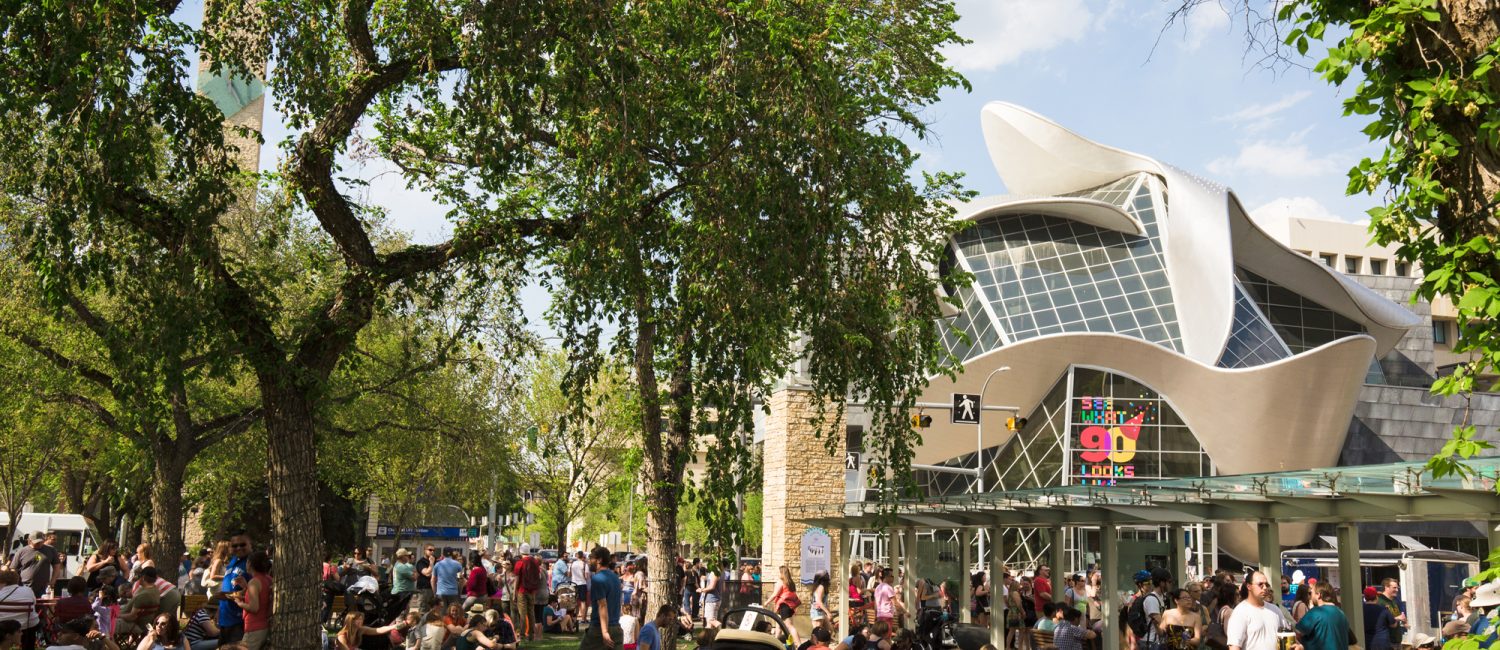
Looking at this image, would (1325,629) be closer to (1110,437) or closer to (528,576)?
(528,576)

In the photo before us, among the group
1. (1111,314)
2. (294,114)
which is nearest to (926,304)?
(294,114)

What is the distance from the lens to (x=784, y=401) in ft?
115

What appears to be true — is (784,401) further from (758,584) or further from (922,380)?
(922,380)

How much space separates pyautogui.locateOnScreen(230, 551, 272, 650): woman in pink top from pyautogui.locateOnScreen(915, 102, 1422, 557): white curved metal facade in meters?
36.5

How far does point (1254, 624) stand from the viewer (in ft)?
35.0

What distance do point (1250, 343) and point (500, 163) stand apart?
139 feet

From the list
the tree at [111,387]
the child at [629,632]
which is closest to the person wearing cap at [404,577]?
the tree at [111,387]

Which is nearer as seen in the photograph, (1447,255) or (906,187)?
(1447,255)

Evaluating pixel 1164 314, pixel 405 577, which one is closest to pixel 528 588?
pixel 405 577

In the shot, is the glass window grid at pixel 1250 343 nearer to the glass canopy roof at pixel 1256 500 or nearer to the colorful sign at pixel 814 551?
the colorful sign at pixel 814 551

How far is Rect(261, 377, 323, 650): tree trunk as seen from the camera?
1041cm

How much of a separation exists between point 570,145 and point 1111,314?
41.9 m

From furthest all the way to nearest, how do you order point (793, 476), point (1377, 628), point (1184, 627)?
point (793, 476), point (1377, 628), point (1184, 627)

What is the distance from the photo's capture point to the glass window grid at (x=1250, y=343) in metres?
45.9
